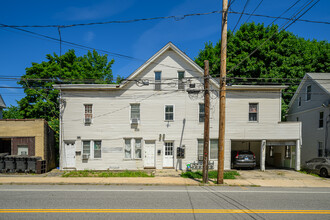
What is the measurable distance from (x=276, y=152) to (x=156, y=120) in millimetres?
12284

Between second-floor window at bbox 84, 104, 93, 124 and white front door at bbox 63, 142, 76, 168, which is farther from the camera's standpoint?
second-floor window at bbox 84, 104, 93, 124

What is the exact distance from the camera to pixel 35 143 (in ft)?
48.6

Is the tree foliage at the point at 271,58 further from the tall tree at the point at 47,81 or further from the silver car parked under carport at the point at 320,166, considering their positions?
the tall tree at the point at 47,81

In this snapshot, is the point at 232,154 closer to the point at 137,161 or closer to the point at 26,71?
the point at 137,161

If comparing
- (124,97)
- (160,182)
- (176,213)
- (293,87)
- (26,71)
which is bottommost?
(160,182)

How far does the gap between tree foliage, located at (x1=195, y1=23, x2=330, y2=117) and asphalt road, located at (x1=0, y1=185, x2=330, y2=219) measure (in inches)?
613

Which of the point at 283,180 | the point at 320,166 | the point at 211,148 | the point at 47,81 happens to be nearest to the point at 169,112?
the point at 211,148

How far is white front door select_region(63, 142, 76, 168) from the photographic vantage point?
1580cm

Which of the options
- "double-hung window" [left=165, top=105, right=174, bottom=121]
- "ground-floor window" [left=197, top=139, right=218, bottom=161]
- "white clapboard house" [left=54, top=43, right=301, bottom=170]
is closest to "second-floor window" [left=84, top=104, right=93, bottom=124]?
"white clapboard house" [left=54, top=43, right=301, bottom=170]

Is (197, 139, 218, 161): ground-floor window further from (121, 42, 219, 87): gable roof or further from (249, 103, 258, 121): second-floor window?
(121, 42, 219, 87): gable roof

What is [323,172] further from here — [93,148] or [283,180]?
[93,148]

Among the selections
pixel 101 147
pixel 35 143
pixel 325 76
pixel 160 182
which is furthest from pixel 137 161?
pixel 325 76

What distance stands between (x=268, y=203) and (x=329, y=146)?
13.7m

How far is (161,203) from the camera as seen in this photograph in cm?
751
